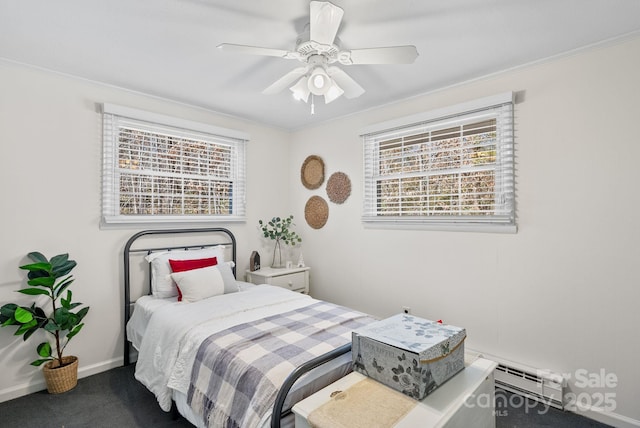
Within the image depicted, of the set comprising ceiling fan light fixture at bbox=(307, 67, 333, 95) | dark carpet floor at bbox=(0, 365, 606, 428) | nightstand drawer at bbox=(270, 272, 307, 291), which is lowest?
dark carpet floor at bbox=(0, 365, 606, 428)

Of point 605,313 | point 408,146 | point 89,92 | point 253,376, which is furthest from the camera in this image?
point 408,146

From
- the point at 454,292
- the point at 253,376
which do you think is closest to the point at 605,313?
the point at 454,292

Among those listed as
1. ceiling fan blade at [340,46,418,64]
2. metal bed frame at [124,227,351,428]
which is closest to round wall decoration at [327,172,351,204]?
metal bed frame at [124,227,351,428]

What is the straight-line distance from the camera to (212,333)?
1.97 metres

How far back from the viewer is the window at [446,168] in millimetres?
2578

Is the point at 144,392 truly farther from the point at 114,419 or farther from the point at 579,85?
the point at 579,85

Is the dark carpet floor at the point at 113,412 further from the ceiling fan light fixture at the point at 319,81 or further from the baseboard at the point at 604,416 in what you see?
the ceiling fan light fixture at the point at 319,81

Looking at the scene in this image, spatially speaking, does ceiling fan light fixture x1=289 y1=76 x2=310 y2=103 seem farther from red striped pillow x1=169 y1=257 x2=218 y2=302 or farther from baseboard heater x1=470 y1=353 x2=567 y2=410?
baseboard heater x1=470 y1=353 x2=567 y2=410

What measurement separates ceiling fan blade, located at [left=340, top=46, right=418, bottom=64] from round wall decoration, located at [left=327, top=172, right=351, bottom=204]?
1.83m

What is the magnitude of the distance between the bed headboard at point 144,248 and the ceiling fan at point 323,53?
1.97m

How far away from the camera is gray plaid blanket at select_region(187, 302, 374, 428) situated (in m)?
1.49

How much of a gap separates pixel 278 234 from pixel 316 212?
558 mm

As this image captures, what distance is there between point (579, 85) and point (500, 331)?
193 centimetres

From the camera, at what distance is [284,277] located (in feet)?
12.1
